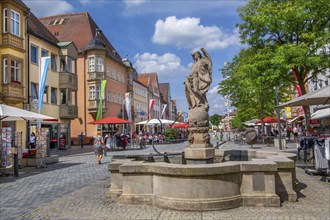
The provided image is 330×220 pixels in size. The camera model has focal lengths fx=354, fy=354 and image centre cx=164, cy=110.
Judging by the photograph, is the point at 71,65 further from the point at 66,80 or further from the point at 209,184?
the point at 209,184

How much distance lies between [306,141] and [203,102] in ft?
20.9

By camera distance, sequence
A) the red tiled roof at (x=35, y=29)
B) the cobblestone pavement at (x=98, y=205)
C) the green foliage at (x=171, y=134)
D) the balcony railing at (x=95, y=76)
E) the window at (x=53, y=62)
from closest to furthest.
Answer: the cobblestone pavement at (x=98, y=205) < the red tiled roof at (x=35, y=29) < the window at (x=53, y=62) < the green foliage at (x=171, y=134) < the balcony railing at (x=95, y=76)

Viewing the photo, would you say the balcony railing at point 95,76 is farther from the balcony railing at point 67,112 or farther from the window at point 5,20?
the window at point 5,20

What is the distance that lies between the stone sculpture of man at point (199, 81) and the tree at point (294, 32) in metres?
10.0

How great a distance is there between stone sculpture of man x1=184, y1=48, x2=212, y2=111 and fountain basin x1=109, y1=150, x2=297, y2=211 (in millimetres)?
2654

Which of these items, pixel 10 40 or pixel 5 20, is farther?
pixel 10 40

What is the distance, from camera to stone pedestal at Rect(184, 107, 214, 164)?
9.19m

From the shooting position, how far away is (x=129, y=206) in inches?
294

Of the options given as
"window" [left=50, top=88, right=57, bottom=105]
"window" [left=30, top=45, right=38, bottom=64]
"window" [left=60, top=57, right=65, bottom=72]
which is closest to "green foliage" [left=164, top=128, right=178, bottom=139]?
"window" [left=50, top=88, right=57, bottom=105]

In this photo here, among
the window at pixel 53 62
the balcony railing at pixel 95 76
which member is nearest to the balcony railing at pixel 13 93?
the window at pixel 53 62

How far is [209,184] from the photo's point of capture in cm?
691

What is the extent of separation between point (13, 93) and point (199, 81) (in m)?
19.3

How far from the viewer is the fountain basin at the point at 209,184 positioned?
22.6 ft

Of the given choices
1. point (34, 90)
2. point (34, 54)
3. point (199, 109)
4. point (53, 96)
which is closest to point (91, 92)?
point (53, 96)
